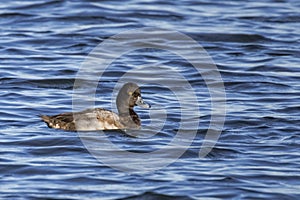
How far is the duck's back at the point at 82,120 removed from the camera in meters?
12.3

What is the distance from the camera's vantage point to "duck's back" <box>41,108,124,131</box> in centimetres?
1230

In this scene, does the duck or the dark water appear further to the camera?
the duck

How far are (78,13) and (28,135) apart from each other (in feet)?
29.7

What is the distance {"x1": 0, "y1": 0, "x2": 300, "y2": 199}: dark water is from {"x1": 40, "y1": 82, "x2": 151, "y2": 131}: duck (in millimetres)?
152

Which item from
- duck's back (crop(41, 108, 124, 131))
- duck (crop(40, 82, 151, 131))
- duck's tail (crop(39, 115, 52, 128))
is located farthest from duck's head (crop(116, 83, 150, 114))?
duck's tail (crop(39, 115, 52, 128))

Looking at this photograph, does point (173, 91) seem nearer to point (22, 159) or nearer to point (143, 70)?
point (143, 70)

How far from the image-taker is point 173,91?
15.4 m

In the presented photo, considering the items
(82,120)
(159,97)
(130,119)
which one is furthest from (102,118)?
(159,97)

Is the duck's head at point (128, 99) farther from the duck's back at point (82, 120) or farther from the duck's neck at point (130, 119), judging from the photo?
the duck's back at point (82, 120)

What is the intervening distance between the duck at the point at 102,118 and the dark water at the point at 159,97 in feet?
0.50

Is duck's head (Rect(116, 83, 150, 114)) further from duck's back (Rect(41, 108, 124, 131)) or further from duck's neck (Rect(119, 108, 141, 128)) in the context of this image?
duck's back (Rect(41, 108, 124, 131))

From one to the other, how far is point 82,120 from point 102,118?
0.83 feet

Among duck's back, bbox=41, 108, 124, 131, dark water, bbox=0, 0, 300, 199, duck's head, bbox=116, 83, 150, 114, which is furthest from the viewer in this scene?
duck's head, bbox=116, 83, 150, 114

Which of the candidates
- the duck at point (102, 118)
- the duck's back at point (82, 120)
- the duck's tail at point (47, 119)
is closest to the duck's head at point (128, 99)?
the duck at point (102, 118)
